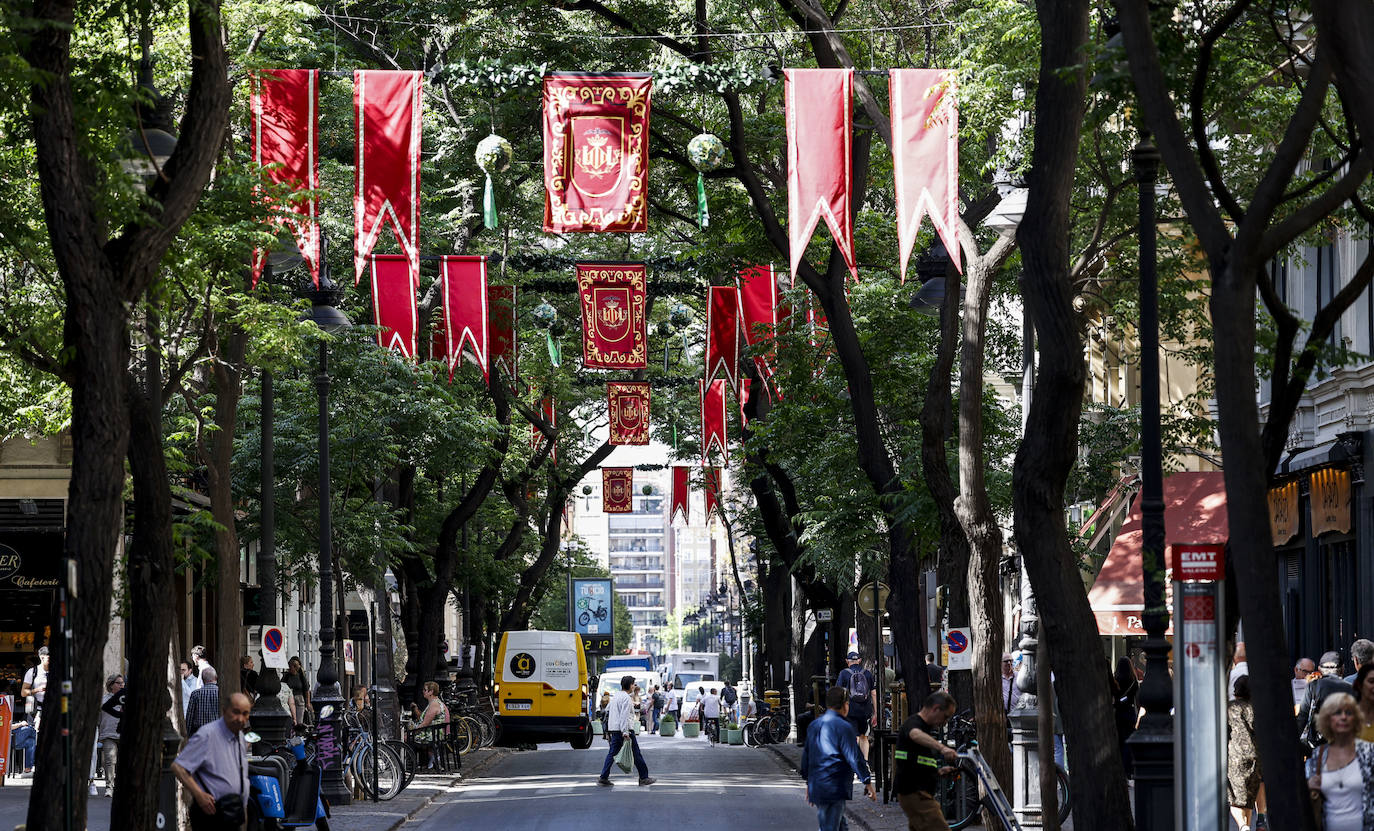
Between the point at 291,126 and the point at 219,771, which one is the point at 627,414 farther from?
the point at 219,771

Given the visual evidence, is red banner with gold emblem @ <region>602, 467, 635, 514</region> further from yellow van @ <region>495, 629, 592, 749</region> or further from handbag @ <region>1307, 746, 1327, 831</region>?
handbag @ <region>1307, 746, 1327, 831</region>

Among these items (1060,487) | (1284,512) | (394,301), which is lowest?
(1060,487)

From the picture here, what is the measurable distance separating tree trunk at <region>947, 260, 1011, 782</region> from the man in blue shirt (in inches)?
93.2

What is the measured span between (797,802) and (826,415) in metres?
5.52

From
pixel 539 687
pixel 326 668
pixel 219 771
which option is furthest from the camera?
pixel 539 687

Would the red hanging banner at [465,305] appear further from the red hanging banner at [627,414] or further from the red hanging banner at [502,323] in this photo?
the red hanging banner at [627,414]

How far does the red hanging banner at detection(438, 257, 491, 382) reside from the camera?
93.4ft

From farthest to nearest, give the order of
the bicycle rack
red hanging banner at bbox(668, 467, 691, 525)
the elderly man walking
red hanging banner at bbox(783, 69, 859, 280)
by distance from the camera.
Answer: red hanging banner at bbox(668, 467, 691, 525) → red hanging banner at bbox(783, 69, 859, 280) → the bicycle rack → the elderly man walking

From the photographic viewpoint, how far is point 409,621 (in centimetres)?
4303

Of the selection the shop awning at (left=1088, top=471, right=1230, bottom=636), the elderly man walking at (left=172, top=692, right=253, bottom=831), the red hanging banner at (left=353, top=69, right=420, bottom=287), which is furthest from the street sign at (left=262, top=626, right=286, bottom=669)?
the shop awning at (left=1088, top=471, right=1230, bottom=636)

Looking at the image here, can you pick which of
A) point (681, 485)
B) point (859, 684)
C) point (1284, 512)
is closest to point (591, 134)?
point (1284, 512)

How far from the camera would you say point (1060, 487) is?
1292 centimetres

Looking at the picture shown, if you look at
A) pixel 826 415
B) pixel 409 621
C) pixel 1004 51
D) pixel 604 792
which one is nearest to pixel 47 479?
pixel 409 621

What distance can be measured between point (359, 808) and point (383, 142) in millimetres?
8888
